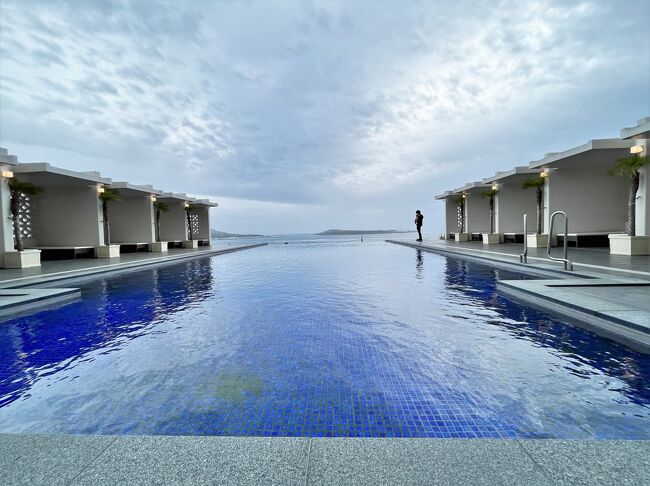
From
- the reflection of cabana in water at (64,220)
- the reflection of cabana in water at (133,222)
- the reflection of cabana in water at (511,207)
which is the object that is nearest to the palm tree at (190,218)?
the reflection of cabana in water at (133,222)

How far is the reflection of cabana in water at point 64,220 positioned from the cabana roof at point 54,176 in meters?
0.60

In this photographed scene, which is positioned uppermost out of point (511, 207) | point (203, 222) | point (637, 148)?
point (637, 148)

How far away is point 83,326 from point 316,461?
14.4ft

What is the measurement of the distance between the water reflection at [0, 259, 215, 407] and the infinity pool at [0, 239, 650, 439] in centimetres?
3

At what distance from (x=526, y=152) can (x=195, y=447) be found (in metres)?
30.1

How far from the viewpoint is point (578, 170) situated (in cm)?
1219

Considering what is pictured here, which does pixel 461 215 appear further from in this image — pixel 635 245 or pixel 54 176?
pixel 54 176

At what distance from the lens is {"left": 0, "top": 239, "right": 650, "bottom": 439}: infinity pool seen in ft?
6.60

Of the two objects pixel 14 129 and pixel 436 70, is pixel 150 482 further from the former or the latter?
pixel 14 129

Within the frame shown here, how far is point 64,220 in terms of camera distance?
1324cm

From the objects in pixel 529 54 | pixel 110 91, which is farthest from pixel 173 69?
pixel 529 54

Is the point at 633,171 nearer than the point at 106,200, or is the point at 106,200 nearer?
the point at 633,171

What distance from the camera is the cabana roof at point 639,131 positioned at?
316 inches

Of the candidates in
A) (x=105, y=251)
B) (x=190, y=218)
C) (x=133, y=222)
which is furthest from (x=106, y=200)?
(x=190, y=218)
